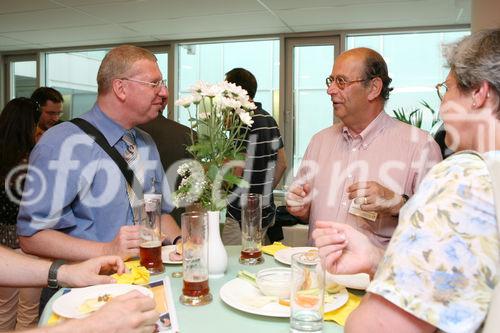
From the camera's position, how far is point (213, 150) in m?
1.55

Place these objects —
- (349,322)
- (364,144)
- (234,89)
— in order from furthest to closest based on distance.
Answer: (364,144) < (234,89) < (349,322)

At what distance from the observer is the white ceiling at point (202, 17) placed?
4.14 m

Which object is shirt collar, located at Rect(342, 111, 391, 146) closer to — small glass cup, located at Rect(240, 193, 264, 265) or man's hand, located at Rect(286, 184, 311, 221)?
man's hand, located at Rect(286, 184, 311, 221)

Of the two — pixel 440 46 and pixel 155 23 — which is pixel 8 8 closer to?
pixel 155 23

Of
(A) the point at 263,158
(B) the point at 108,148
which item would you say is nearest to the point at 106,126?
(B) the point at 108,148

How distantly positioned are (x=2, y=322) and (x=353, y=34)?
4367mm

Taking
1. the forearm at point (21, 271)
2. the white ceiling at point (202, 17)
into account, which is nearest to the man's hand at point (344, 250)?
the forearm at point (21, 271)

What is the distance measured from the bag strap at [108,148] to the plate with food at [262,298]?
826 mm

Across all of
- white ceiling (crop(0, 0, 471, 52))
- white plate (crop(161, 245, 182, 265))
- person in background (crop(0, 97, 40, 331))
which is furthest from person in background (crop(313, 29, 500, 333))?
white ceiling (crop(0, 0, 471, 52))

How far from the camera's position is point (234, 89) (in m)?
1.55

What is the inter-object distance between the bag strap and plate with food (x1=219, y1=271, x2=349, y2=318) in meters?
0.83

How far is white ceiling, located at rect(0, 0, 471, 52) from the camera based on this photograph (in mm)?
4145

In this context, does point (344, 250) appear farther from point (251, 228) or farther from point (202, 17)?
point (202, 17)

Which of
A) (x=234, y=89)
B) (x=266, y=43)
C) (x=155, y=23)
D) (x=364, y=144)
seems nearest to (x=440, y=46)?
(x=234, y=89)
